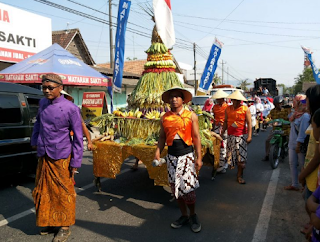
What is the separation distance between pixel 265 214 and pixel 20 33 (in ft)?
37.0

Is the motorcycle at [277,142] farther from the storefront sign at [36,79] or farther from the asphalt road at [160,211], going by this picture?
the storefront sign at [36,79]

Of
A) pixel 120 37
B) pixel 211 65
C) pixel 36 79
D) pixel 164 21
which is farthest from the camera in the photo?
pixel 211 65

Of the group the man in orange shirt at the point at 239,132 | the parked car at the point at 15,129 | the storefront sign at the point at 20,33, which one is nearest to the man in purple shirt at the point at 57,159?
the parked car at the point at 15,129

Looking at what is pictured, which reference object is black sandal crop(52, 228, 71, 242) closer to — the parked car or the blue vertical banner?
the parked car

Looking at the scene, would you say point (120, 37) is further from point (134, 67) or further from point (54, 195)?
point (134, 67)

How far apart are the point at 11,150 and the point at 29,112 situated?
809mm

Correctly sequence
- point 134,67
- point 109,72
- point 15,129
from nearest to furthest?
point 15,129 → point 109,72 → point 134,67

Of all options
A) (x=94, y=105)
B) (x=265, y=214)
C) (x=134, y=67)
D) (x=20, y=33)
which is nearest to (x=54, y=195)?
(x=265, y=214)

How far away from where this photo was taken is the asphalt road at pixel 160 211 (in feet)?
10.6

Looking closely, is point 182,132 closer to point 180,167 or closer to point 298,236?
→ point 180,167

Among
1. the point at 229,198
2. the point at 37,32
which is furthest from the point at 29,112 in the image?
the point at 37,32

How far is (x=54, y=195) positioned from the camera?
313 centimetres

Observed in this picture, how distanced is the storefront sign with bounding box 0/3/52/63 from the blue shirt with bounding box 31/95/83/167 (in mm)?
8878

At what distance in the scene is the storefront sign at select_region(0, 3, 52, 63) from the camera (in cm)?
1027
